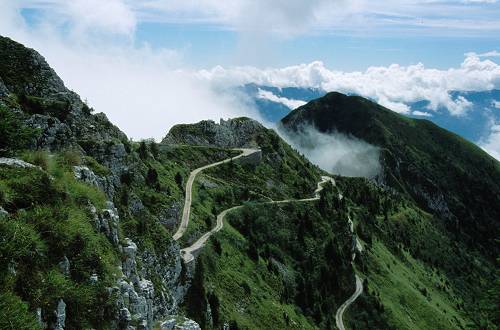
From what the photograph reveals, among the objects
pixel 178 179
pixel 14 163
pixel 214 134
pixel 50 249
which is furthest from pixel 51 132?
pixel 214 134

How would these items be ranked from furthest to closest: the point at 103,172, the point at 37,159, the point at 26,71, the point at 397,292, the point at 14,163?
the point at 397,292 < the point at 26,71 < the point at 103,172 < the point at 37,159 < the point at 14,163

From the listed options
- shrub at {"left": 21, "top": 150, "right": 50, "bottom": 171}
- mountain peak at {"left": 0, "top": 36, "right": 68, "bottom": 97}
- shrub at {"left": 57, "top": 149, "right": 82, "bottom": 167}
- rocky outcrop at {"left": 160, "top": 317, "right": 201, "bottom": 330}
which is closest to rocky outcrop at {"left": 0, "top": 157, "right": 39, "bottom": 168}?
shrub at {"left": 21, "top": 150, "right": 50, "bottom": 171}

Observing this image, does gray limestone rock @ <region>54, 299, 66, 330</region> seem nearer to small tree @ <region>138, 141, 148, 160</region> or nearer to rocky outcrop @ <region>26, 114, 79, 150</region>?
rocky outcrop @ <region>26, 114, 79, 150</region>

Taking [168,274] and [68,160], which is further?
[168,274]

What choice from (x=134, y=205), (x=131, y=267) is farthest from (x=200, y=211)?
(x=131, y=267)

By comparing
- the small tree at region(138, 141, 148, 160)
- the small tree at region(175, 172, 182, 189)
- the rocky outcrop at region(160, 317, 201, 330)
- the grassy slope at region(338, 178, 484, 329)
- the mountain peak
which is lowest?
the grassy slope at region(338, 178, 484, 329)

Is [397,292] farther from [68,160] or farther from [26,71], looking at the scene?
[68,160]

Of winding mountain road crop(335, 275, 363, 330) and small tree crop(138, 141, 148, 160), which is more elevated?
small tree crop(138, 141, 148, 160)
